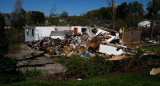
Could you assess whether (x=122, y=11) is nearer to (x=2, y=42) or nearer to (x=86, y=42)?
(x=86, y=42)

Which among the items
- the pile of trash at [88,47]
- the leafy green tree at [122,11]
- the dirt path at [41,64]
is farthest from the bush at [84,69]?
the leafy green tree at [122,11]

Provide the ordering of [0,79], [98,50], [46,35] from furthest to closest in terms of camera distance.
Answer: [46,35] → [98,50] → [0,79]

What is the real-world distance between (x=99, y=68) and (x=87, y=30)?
18.6 m

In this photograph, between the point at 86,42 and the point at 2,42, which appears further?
the point at 86,42

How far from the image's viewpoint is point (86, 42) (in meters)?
19.1

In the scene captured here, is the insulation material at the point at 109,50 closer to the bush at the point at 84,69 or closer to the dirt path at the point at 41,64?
the dirt path at the point at 41,64

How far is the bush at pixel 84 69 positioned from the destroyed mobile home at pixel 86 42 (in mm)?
4557

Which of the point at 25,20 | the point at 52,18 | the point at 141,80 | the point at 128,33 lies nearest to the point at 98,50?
the point at 128,33

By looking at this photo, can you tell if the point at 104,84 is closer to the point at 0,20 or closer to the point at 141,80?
the point at 141,80

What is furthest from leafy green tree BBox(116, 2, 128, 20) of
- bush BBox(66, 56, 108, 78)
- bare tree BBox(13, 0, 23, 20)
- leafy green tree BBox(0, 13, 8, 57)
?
leafy green tree BBox(0, 13, 8, 57)

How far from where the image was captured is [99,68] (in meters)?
7.71

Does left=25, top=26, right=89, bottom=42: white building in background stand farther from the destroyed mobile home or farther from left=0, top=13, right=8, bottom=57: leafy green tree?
left=0, top=13, right=8, bottom=57: leafy green tree

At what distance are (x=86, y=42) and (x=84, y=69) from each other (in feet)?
38.7

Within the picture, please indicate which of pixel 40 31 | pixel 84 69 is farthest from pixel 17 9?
pixel 84 69
